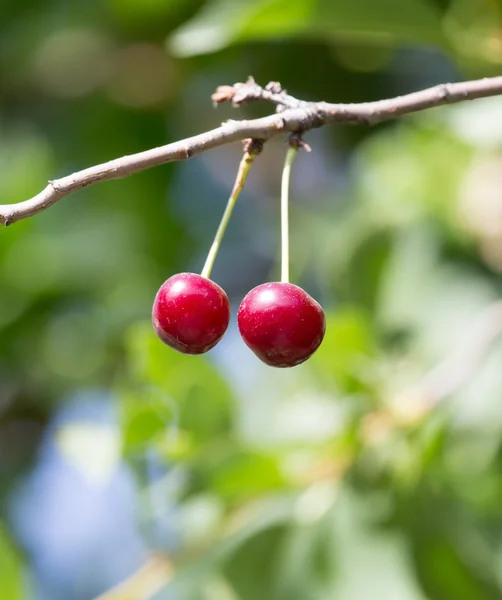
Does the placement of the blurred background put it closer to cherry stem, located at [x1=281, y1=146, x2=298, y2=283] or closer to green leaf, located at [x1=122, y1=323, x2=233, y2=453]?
green leaf, located at [x1=122, y1=323, x2=233, y2=453]

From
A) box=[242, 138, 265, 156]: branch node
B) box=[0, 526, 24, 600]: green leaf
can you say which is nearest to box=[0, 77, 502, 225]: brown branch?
box=[242, 138, 265, 156]: branch node

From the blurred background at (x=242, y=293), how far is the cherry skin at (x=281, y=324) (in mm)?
567

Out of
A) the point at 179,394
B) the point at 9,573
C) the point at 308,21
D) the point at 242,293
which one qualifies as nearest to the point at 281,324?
the point at 179,394

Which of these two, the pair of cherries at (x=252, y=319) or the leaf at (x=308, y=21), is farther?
the leaf at (x=308, y=21)

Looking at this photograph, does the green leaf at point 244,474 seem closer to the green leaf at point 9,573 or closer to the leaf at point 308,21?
the green leaf at point 9,573

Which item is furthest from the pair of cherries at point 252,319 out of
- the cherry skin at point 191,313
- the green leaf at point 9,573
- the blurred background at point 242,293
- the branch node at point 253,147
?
the green leaf at point 9,573

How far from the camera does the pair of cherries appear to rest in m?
0.72

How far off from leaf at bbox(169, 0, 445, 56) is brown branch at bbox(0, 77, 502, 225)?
0.57 metres

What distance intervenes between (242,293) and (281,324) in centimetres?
155

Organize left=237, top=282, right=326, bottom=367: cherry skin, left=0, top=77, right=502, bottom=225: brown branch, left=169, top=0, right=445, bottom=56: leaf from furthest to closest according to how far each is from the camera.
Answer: left=169, top=0, right=445, bottom=56: leaf < left=237, top=282, right=326, bottom=367: cherry skin < left=0, top=77, right=502, bottom=225: brown branch

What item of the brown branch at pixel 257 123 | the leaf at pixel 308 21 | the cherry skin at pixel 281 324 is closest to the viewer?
the brown branch at pixel 257 123

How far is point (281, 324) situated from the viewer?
720 millimetres

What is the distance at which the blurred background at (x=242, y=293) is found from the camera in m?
1.38

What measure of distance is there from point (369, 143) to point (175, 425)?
99 cm
